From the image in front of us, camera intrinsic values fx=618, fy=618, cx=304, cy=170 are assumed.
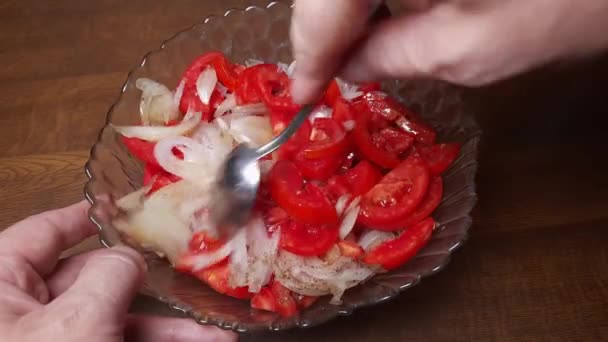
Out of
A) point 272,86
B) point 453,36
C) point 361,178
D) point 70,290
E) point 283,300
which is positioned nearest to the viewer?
point 453,36

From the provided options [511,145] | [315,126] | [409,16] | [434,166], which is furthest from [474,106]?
[409,16]

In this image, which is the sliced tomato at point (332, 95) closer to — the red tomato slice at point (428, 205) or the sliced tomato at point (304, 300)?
the red tomato slice at point (428, 205)

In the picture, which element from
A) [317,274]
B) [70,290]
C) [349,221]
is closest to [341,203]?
[349,221]

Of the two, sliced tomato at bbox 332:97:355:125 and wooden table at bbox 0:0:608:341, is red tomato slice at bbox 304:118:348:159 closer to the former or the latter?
sliced tomato at bbox 332:97:355:125

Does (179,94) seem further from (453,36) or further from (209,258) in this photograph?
(453,36)

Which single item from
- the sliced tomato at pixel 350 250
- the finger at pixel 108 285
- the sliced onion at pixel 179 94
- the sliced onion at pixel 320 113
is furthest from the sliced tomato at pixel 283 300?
the sliced onion at pixel 179 94

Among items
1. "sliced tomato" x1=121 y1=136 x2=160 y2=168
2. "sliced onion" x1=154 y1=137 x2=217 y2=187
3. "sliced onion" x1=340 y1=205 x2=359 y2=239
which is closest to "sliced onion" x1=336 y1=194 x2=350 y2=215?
"sliced onion" x1=340 y1=205 x2=359 y2=239

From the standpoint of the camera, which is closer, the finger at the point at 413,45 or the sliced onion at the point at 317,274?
the finger at the point at 413,45
